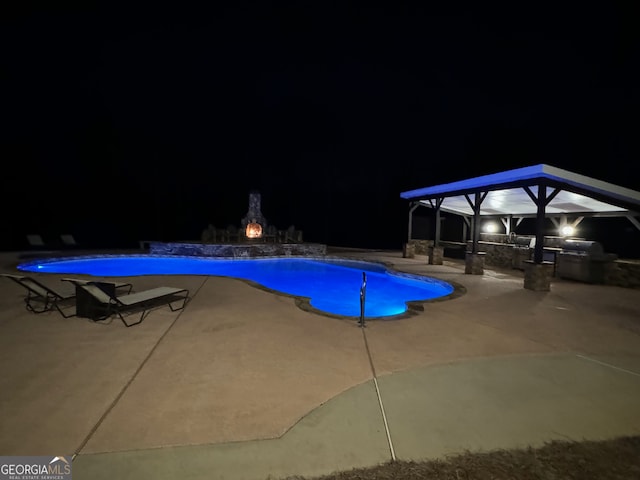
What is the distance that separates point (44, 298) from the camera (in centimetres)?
548

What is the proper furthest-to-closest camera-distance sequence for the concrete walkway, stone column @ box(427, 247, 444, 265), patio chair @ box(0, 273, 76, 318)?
stone column @ box(427, 247, 444, 265), patio chair @ box(0, 273, 76, 318), the concrete walkway

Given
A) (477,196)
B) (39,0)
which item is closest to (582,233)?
(477,196)

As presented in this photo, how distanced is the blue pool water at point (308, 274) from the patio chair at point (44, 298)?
5.11 meters

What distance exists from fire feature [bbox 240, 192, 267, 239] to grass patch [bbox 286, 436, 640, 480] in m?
17.5

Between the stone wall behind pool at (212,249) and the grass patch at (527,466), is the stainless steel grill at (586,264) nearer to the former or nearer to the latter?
the grass patch at (527,466)

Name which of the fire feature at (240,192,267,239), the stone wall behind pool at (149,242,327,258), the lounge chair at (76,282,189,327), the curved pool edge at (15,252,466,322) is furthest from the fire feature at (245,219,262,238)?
the lounge chair at (76,282,189,327)

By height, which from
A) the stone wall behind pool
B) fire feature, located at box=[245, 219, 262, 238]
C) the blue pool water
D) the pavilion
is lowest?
the blue pool water

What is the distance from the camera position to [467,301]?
6805mm

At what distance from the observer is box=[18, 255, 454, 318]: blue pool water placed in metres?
8.59

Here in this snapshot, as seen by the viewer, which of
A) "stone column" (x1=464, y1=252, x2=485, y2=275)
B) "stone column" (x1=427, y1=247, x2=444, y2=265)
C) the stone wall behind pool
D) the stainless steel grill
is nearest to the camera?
the stainless steel grill

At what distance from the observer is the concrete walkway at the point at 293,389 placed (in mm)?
2143

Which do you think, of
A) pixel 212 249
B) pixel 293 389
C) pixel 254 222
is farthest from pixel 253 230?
pixel 293 389

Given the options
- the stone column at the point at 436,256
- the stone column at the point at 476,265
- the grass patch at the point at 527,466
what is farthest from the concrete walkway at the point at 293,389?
the stone column at the point at 436,256

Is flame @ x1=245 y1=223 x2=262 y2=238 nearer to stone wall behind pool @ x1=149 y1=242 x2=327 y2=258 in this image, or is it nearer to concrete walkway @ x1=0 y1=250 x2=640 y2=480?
stone wall behind pool @ x1=149 y1=242 x2=327 y2=258
